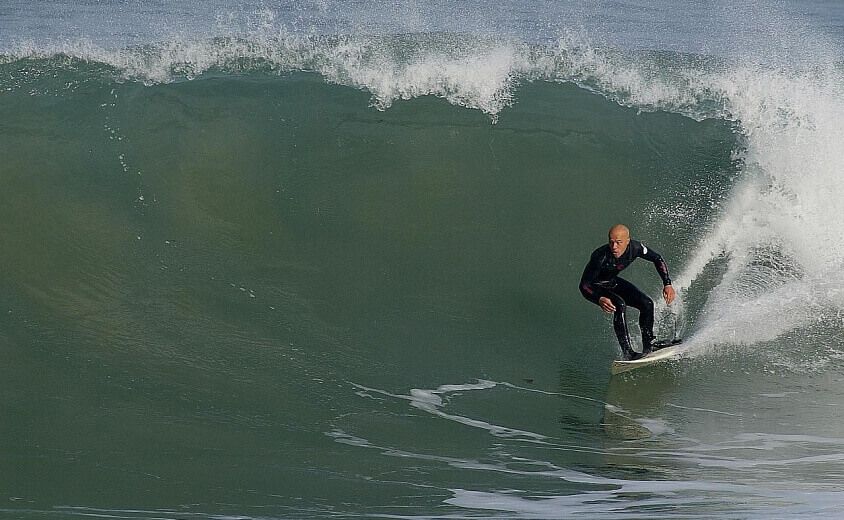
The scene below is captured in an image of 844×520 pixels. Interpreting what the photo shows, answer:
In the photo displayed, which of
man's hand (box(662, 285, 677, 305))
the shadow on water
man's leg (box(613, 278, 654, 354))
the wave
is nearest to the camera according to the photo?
the shadow on water

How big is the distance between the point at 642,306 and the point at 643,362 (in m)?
0.45

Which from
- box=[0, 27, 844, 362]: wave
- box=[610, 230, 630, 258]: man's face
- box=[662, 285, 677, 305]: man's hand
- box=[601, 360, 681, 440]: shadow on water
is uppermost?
box=[0, 27, 844, 362]: wave

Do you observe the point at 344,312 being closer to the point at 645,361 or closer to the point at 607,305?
the point at 607,305

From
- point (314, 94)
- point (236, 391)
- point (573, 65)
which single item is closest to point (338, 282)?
point (236, 391)

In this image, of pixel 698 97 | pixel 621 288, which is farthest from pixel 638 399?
pixel 698 97

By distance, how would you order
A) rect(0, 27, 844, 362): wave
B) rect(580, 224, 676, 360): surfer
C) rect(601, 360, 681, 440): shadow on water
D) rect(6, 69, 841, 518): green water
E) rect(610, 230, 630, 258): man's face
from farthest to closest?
rect(0, 27, 844, 362): wave → rect(580, 224, 676, 360): surfer → rect(610, 230, 630, 258): man's face → rect(601, 360, 681, 440): shadow on water → rect(6, 69, 841, 518): green water

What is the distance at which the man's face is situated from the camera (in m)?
7.30

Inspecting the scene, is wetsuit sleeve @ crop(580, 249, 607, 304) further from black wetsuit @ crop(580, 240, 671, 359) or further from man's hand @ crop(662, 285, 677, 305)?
man's hand @ crop(662, 285, 677, 305)

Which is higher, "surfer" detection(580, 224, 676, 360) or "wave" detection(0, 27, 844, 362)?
"wave" detection(0, 27, 844, 362)

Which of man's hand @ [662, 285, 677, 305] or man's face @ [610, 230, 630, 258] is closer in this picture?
man's face @ [610, 230, 630, 258]

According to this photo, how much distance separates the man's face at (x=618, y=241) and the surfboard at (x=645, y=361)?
88 centimetres

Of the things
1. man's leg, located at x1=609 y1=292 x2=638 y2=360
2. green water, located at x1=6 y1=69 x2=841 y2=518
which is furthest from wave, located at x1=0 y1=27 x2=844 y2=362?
man's leg, located at x1=609 y1=292 x2=638 y2=360

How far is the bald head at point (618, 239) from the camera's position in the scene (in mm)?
7297

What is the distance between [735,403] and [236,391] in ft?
12.2
